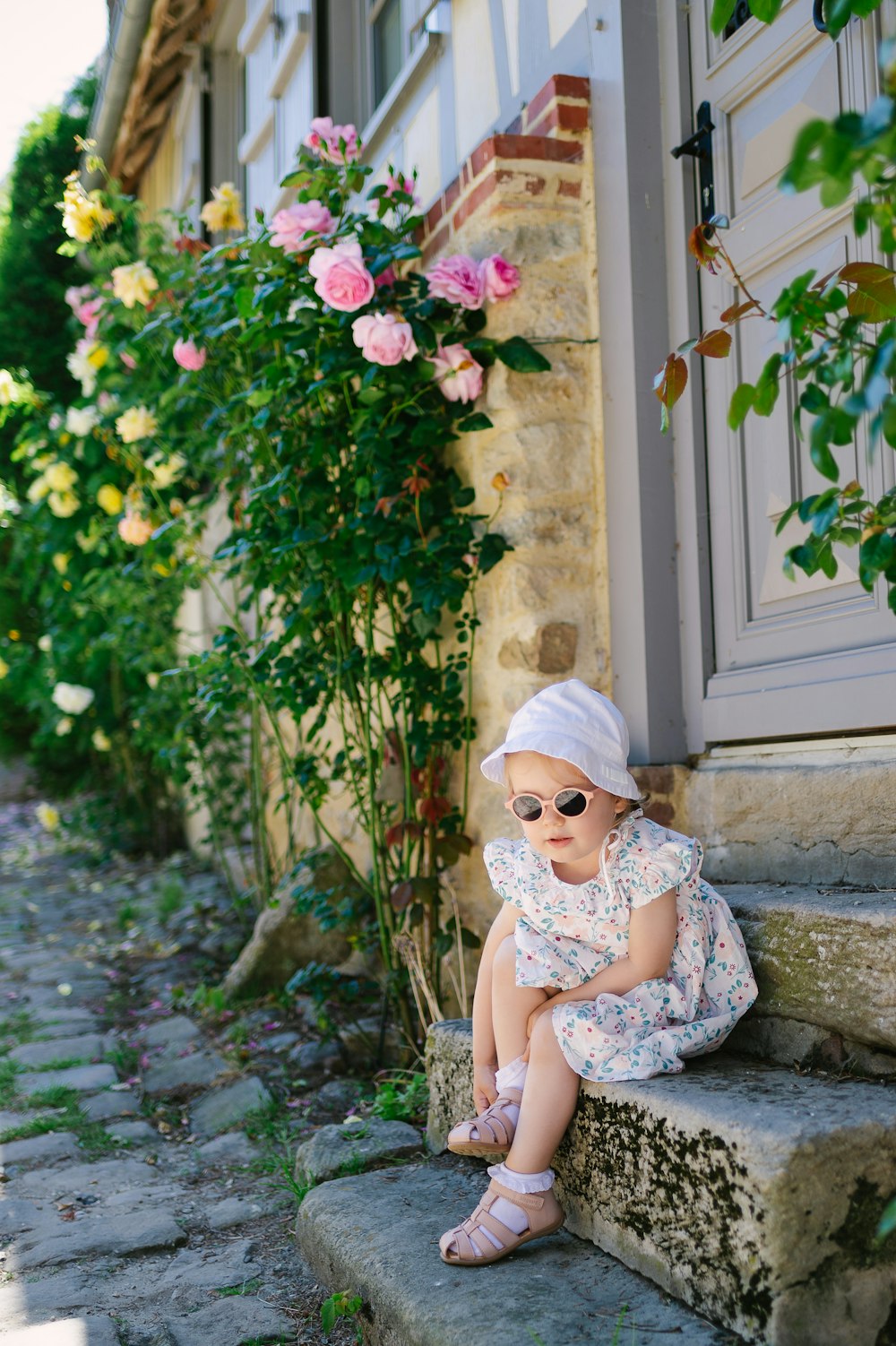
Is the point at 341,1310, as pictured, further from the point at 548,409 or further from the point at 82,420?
the point at 82,420

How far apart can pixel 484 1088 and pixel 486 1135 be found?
0.54ft

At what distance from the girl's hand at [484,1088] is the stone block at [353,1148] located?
17.6 inches

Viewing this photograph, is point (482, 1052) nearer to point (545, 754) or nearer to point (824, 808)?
point (545, 754)

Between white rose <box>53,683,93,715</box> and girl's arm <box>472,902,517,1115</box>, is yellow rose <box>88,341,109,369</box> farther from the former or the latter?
girl's arm <box>472,902,517,1115</box>

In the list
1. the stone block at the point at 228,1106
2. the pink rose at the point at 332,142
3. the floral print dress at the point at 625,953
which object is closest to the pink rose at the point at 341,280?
the pink rose at the point at 332,142

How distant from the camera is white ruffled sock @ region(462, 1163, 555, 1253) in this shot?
1.79 metres

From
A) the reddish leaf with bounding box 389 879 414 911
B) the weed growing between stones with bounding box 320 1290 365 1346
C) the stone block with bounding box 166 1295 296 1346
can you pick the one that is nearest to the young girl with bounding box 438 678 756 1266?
the weed growing between stones with bounding box 320 1290 365 1346

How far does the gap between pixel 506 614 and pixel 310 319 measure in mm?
958

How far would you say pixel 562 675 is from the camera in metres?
2.90

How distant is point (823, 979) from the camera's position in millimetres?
1870

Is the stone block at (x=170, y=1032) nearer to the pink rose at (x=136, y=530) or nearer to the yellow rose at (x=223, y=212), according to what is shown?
the pink rose at (x=136, y=530)

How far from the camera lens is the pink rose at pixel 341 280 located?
9.41ft

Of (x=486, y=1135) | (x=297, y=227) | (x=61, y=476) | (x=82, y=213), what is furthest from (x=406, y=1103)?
(x=61, y=476)

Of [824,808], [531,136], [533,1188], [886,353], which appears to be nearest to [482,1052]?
[533,1188]
